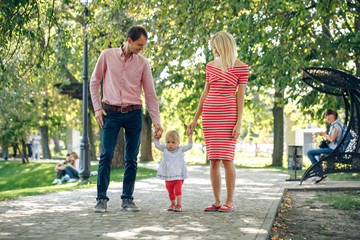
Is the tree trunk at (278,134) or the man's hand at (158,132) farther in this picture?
the tree trunk at (278,134)

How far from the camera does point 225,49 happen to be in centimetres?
634

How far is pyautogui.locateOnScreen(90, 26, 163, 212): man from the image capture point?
620 centimetres

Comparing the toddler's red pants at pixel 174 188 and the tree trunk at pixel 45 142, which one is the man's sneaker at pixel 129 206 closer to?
the toddler's red pants at pixel 174 188

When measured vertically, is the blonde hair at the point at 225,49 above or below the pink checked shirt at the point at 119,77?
above

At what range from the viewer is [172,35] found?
36.4ft

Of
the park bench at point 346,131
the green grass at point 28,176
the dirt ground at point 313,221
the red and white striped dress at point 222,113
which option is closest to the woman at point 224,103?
the red and white striped dress at point 222,113

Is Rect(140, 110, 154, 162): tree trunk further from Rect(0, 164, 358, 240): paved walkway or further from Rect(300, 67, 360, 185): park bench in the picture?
Rect(0, 164, 358, 240): paved walkway

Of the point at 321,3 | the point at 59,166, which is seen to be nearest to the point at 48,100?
the point at 59,166

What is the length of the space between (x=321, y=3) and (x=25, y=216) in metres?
7.93

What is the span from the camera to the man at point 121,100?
6.20 m

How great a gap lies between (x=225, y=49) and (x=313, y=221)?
8.34 ft

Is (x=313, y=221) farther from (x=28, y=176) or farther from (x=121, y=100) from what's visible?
(x=28, y=176)

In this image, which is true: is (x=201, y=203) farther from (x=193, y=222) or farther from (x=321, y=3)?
(x=321, y=3)

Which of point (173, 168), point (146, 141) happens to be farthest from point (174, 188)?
point (146, 141)
